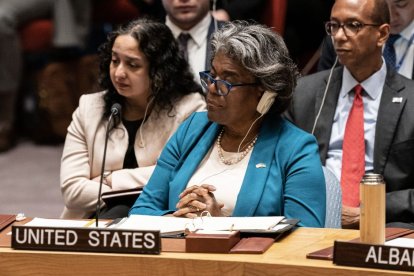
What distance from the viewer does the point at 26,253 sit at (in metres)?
2.60

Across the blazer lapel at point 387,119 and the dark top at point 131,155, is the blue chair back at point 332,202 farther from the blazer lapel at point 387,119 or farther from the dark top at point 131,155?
the dark top at point 131,155

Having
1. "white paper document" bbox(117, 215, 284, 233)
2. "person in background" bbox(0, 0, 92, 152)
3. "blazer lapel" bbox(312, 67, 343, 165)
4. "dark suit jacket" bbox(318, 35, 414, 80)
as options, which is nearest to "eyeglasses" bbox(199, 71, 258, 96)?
"white paper document" bbox(117, 215, 284, 233)

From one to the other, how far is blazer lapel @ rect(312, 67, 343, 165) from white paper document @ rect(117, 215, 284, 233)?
1052 millimetres

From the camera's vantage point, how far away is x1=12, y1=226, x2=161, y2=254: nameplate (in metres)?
2.56

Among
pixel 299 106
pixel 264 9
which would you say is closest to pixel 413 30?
pixel 299 106

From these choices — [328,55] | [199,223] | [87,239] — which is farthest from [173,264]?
[328,55]

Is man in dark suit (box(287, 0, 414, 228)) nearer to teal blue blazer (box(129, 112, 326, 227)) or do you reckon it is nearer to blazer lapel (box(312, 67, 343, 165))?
blazer lapel (box(312, 67, 343, 165))

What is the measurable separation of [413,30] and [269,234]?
6.29 feet

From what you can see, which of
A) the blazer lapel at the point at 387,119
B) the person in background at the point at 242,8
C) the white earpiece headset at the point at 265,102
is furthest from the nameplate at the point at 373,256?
the person in background at the point at 242,8

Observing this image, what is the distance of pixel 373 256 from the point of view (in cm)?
242

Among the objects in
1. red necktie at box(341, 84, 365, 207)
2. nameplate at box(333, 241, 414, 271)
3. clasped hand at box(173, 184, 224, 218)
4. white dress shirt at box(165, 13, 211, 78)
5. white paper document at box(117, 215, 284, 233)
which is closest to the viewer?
nameplate at box(333, 241, 414, 271)

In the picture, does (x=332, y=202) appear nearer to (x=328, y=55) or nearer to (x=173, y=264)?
(x=173, y=264)

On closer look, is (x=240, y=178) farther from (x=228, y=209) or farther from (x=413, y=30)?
(x=413, y=30)

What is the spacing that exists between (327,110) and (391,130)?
287 millimetres
